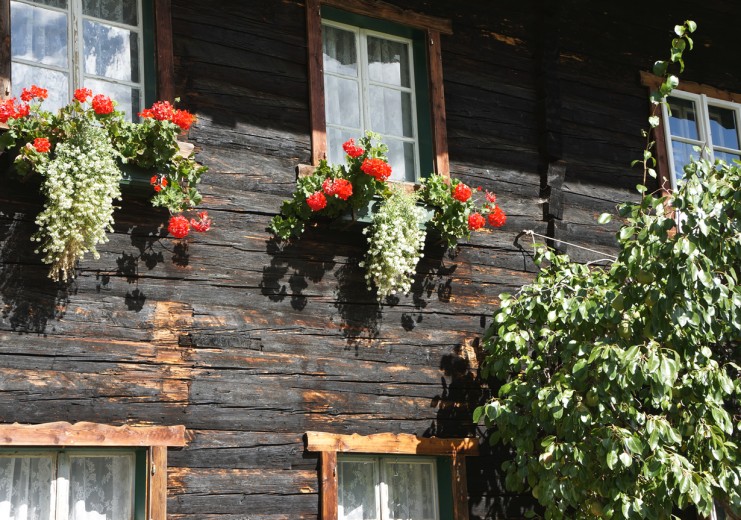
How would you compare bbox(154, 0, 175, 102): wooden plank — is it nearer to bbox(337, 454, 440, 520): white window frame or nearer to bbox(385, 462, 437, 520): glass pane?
bbox(337, 454, 440, 520): white window frame

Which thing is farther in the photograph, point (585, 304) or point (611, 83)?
point (611, 83)

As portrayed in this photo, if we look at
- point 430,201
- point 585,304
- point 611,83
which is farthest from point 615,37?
point 585,304

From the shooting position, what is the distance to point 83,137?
228 inches

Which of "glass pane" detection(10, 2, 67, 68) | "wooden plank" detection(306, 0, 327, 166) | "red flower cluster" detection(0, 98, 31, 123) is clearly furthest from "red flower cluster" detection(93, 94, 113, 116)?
"wooden plank" detection(306, 0, 327, 166)

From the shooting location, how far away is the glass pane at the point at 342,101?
7.29m

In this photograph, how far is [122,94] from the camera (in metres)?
6.48

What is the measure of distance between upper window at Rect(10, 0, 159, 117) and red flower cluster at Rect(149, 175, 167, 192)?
0.58 metres

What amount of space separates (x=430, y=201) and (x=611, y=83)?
2.22 m

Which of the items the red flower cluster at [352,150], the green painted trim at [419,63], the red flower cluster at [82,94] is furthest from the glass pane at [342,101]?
the red flower cluster at [82,94]

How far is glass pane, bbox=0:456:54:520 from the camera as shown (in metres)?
5.63

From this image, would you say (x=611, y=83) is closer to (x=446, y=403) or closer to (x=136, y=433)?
(x=446, y=403)

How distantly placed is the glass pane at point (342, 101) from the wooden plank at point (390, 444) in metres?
2.02

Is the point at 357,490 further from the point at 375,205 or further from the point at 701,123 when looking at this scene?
the point at 701,123

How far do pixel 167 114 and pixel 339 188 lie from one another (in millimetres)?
1093
